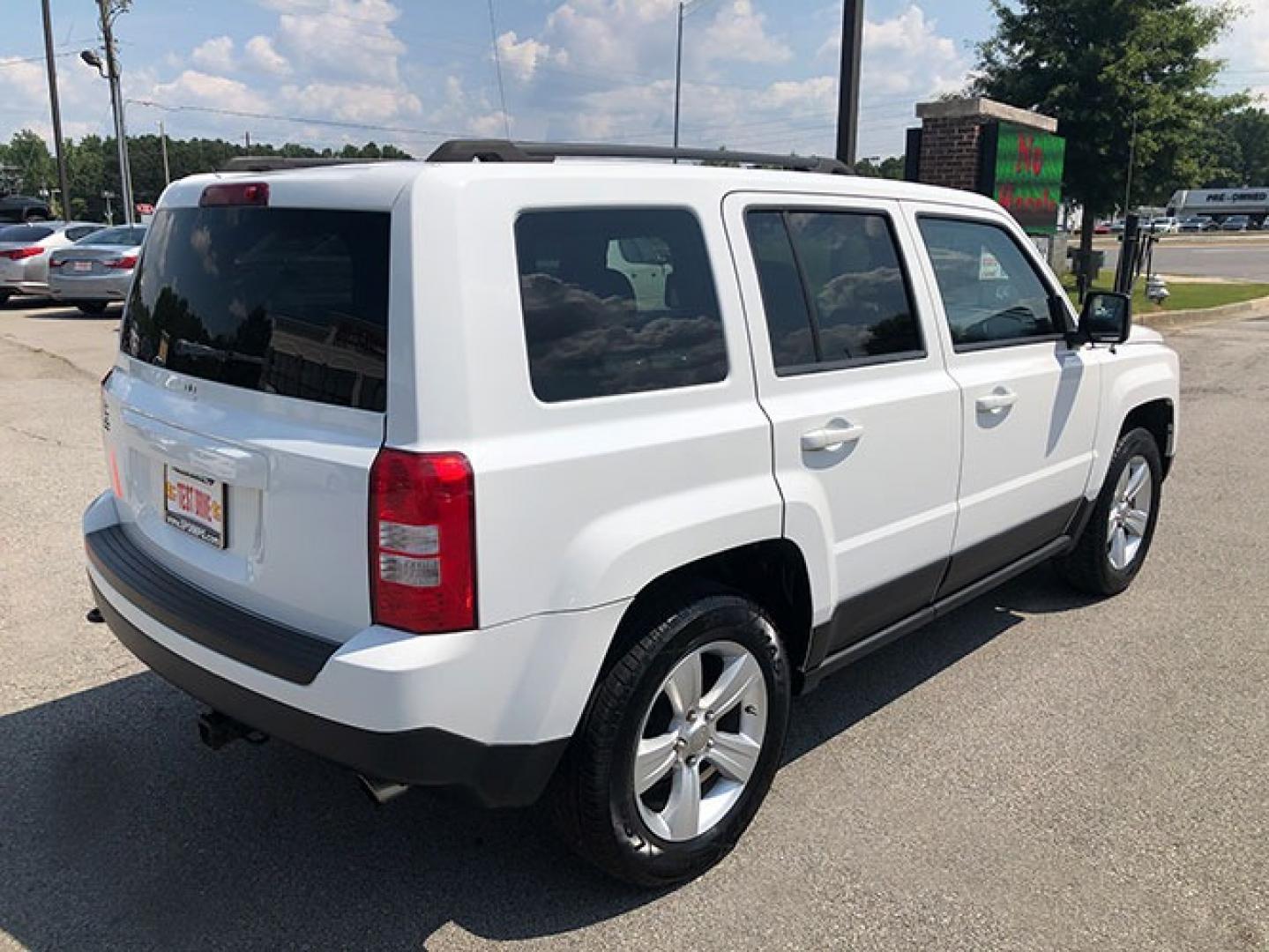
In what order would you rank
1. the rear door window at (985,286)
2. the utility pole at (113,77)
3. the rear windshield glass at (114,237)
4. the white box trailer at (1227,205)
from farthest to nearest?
the white box trailer at (1227,205), the utility pole at (113,77), the rear windshield glass at (114,237), the rear door window at (985,286)

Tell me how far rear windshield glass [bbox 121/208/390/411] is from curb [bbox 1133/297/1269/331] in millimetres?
15152

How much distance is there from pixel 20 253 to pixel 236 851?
58.0 ft

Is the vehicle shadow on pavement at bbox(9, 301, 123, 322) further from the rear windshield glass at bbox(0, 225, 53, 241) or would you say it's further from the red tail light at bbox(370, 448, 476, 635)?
the red tail light at bbox(370, 448, 476, 635)

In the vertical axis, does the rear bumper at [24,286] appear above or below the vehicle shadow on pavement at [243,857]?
above

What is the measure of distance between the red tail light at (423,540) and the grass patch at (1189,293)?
16.1m

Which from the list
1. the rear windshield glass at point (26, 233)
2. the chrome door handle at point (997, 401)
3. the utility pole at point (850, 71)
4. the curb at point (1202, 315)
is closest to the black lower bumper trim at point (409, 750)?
the chrome door handle at point (997, 401)

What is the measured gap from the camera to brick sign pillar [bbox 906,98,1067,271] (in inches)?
532

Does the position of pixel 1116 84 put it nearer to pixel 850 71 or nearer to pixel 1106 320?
pixel 850 71

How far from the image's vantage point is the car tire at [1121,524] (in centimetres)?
474

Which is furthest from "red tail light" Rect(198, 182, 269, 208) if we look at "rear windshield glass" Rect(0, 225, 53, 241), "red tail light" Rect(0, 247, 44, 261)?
"rear windshield glass" Rect(0, 225, 53, 241)

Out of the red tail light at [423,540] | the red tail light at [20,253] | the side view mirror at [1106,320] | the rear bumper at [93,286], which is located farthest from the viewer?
the red tail light at [20,253]

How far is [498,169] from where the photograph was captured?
236 cm

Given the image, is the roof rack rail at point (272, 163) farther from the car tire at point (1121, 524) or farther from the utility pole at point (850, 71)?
the utility pole at point (850, 71)

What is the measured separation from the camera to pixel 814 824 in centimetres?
309
